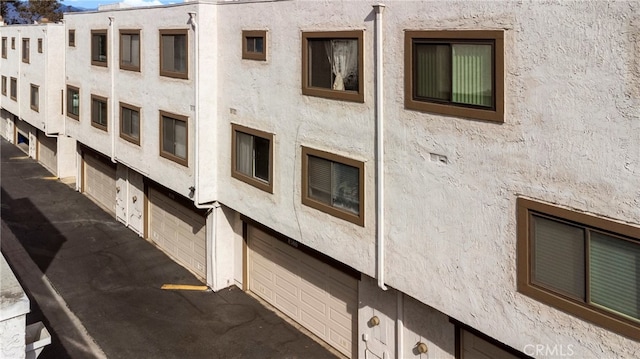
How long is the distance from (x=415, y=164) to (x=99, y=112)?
57.7ft

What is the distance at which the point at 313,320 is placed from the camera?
1411 cm

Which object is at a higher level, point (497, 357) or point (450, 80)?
point (450, 80)

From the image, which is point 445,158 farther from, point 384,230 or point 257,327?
point 257,327

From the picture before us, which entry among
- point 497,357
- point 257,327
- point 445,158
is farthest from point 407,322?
point 257,327

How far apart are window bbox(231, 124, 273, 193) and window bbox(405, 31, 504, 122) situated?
5.02 m

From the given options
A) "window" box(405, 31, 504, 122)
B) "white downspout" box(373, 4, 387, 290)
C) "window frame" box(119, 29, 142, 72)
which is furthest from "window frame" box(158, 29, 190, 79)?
"window" box(405, 31, 504, 122)

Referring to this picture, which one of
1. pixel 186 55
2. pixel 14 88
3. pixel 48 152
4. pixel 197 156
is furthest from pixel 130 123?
pixel 14 88

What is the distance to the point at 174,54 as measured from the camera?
16.8 meters

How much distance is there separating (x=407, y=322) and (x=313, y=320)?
381cm

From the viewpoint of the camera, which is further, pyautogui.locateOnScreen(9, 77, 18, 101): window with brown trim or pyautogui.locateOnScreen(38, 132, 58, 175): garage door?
pyautogui.locateOnScreen(9, 77, 18, 101): window with brown trim

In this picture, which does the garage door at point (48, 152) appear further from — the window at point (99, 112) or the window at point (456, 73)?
the window at point (456, 73)

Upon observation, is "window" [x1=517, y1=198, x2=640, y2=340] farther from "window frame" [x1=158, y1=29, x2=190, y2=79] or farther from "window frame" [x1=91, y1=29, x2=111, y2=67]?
"window frame" [x1=91, y1=29, x2=111, y2=67]

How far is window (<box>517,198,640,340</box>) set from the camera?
698cm

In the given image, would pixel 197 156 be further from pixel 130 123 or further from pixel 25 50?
pixel 25 50
